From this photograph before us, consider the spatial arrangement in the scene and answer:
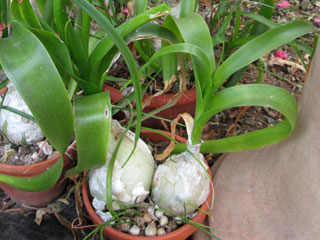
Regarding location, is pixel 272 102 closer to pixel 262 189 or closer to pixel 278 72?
pixel 262 189

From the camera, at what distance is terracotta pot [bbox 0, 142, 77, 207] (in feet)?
2.73

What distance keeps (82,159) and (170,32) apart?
358 mm

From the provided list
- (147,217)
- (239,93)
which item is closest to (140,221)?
(147,217)

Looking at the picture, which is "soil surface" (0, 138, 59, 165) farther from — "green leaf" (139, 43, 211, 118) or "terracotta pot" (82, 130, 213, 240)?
"green leaf" (139, 43, 211, 118)

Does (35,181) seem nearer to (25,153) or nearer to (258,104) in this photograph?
(25,153)

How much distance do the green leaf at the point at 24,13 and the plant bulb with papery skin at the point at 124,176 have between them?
28 cm

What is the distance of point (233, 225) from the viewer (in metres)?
0.87

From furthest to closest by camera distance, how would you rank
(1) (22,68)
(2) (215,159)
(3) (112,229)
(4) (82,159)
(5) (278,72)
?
1. (5) (278,72)
2. (2) (215,159)
3. (3) (112,229)
4. (4) (82,159)
5. (1) (22,68)

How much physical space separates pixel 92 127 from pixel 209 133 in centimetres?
65

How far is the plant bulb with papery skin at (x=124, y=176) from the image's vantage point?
795 millimetres

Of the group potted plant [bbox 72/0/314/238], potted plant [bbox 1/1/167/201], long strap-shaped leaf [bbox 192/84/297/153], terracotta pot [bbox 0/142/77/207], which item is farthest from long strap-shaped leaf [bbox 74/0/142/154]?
terracotta pot [bbox 0/142/77/207]

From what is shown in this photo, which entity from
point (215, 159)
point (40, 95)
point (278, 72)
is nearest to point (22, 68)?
point (40, 95)

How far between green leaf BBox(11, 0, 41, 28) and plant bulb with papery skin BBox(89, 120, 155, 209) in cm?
28

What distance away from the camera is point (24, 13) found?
64cm
